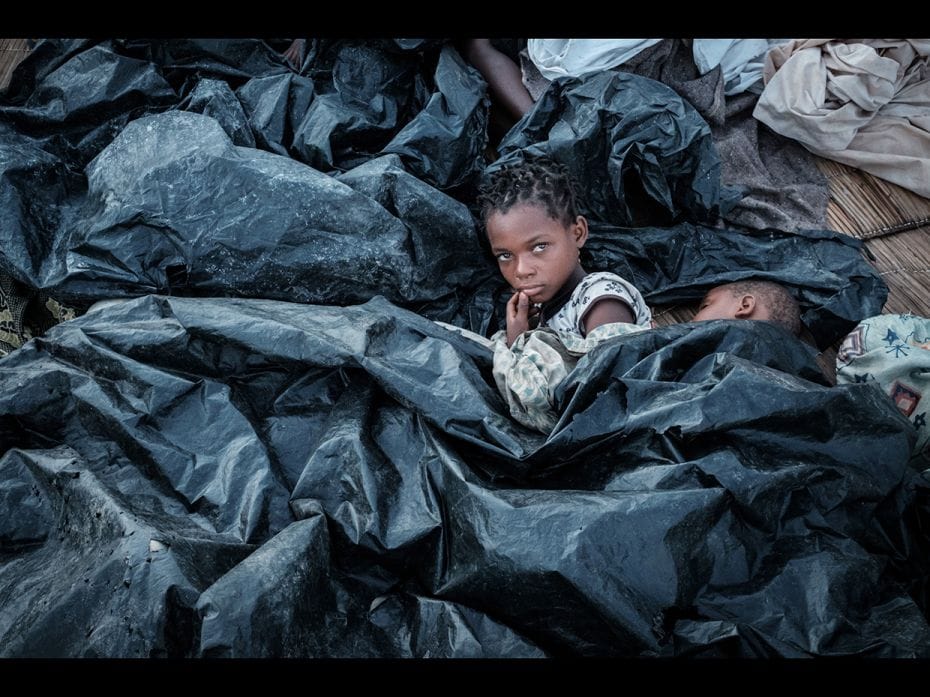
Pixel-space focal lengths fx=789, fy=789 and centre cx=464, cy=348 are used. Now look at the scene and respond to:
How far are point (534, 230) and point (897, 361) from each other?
96 cm

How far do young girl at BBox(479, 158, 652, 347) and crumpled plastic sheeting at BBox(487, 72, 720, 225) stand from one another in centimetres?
20

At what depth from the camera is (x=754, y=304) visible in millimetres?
2234

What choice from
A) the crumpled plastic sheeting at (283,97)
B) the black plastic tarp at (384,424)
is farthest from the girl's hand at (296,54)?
the black plastic tarp at (384,424)

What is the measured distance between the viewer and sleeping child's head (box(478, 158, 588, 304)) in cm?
218

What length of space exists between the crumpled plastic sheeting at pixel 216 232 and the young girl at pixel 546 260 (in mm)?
294

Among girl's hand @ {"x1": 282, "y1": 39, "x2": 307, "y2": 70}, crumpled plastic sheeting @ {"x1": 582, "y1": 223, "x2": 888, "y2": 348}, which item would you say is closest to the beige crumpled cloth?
crumpled plastic sheeting @ {"x1": 582, "y1": 223, "x2": 888, "y2": 348}

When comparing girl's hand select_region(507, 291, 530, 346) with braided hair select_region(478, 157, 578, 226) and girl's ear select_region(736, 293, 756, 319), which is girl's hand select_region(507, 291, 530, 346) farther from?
girl's ear select_region(736, 293, 756, 319)

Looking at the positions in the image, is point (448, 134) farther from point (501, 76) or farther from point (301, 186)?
point (301, 186)

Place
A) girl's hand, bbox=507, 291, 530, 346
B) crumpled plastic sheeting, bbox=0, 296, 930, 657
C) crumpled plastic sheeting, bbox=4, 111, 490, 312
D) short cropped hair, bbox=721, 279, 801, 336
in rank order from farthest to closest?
short cropped hair, bbox=721, 279, 801, 336, girl's hand, bbox=507, 291, 530, 346, crumpled plastic sheeting, bbox=4, 111, 490, 312, crumpled plastic sheeting, bbox=0, 296, 930, 657

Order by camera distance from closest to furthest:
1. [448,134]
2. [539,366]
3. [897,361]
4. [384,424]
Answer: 1. [384,424]
2. [539,366]
3. [897,361]
4. [448,134]

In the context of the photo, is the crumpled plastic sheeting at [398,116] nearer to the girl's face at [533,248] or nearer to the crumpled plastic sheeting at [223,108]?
the crumpled plastic sheeting at [223,108]

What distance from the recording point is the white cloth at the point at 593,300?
2.13 m

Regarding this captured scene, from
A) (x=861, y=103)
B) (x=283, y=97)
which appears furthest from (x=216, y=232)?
(x=861, y=103)

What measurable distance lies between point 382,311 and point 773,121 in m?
1.48
